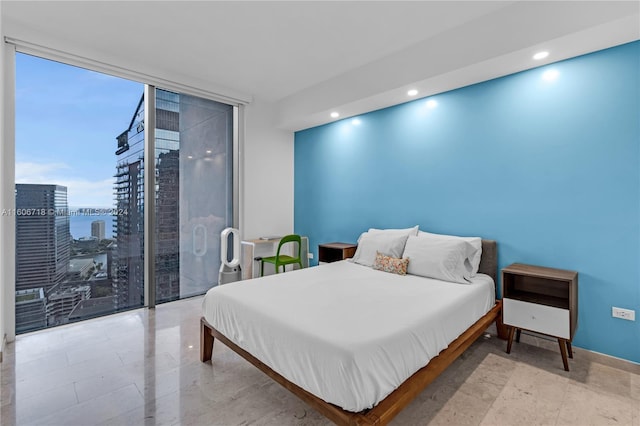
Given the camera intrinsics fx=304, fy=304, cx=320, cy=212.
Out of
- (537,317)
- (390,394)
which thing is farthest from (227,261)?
(537,317)

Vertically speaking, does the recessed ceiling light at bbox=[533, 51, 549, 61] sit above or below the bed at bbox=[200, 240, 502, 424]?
above

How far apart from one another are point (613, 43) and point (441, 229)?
6.77 feet

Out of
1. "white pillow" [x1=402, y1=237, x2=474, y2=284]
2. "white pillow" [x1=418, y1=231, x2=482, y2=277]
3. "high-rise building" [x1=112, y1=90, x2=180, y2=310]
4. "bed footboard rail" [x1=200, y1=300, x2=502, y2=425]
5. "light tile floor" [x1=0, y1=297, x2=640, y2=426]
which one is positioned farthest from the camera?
"high-rise building" [x1=112, y1=90, x2=180, y2=310]

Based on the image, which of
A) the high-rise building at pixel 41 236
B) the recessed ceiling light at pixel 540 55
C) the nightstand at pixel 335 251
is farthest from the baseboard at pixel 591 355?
the high-rise building at pixel 41 236

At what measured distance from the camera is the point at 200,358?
98.8 inches

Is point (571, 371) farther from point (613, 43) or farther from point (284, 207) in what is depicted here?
point (284, 207)

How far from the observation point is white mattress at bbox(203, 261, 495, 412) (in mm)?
1495

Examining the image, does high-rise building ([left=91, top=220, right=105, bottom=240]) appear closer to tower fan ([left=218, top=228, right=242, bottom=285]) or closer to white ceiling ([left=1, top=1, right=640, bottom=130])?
tower fan ([left=218, top=228, right=242, bottom=285])

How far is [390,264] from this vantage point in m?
3.17

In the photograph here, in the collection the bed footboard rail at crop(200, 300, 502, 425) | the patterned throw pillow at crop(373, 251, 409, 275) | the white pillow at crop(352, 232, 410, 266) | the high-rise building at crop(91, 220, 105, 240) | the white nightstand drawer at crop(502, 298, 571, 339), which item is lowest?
the bed footboard rail at crop(200, 300, 502, 425)

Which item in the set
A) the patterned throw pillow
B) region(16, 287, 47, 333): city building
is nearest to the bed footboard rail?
the patterned throw pillow

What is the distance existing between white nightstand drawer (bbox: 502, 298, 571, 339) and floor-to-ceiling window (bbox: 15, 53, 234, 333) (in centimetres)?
361

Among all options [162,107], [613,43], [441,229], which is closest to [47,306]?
[162,107]

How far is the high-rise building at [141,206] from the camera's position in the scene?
11.7 feet
